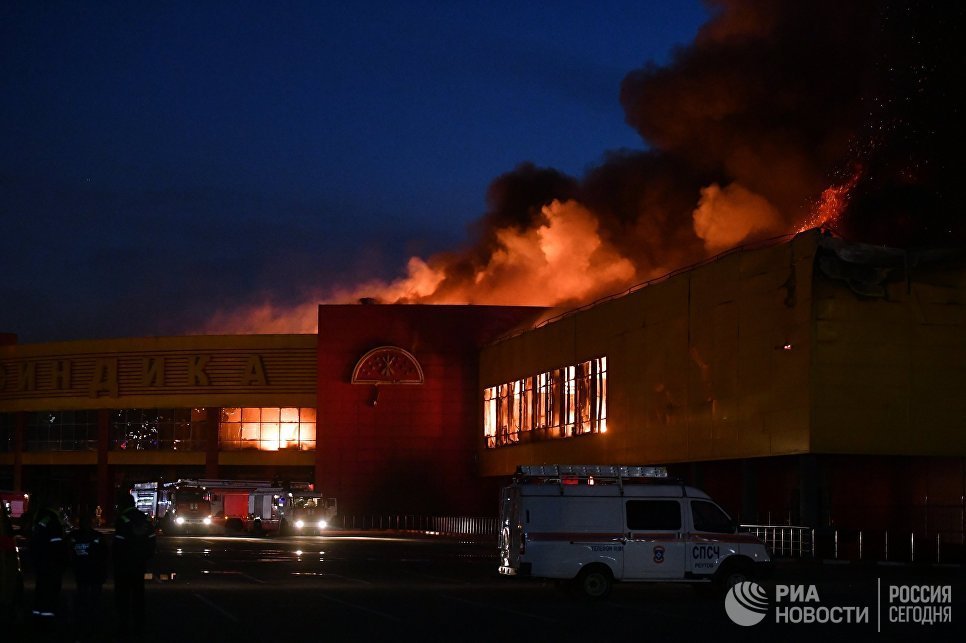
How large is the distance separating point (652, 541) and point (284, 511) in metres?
40.1

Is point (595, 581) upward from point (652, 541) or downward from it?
downward

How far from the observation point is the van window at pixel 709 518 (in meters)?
25.2

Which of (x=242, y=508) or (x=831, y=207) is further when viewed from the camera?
(x=242, y=508)

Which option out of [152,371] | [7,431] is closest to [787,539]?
[152,371]

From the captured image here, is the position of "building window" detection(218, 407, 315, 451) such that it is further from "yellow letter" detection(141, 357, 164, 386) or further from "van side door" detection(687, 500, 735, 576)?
"van side door" detection(687, 500, 735, 576)

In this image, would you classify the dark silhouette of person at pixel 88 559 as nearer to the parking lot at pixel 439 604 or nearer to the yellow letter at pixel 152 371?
the parking lot at pixel 439 604

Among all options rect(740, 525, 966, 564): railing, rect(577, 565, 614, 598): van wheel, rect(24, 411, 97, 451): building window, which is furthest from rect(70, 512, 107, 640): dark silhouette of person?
rect(24, 411, 97, 451): building window

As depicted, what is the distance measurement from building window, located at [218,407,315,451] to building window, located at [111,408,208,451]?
158 cm

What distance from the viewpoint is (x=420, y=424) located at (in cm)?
7400

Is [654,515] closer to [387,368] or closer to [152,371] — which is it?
[387,368]

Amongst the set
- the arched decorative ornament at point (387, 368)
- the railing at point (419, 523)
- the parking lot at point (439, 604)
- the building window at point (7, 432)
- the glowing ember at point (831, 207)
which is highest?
the glowing ember at point (831, 207)

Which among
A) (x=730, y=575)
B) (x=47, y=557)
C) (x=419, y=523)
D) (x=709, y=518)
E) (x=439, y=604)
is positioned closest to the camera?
(x=47, y=557)

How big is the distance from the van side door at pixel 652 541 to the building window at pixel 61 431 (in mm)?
65206

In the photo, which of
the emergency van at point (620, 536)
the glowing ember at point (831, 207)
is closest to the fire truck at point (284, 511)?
the glowing ember at point (831, 207)
